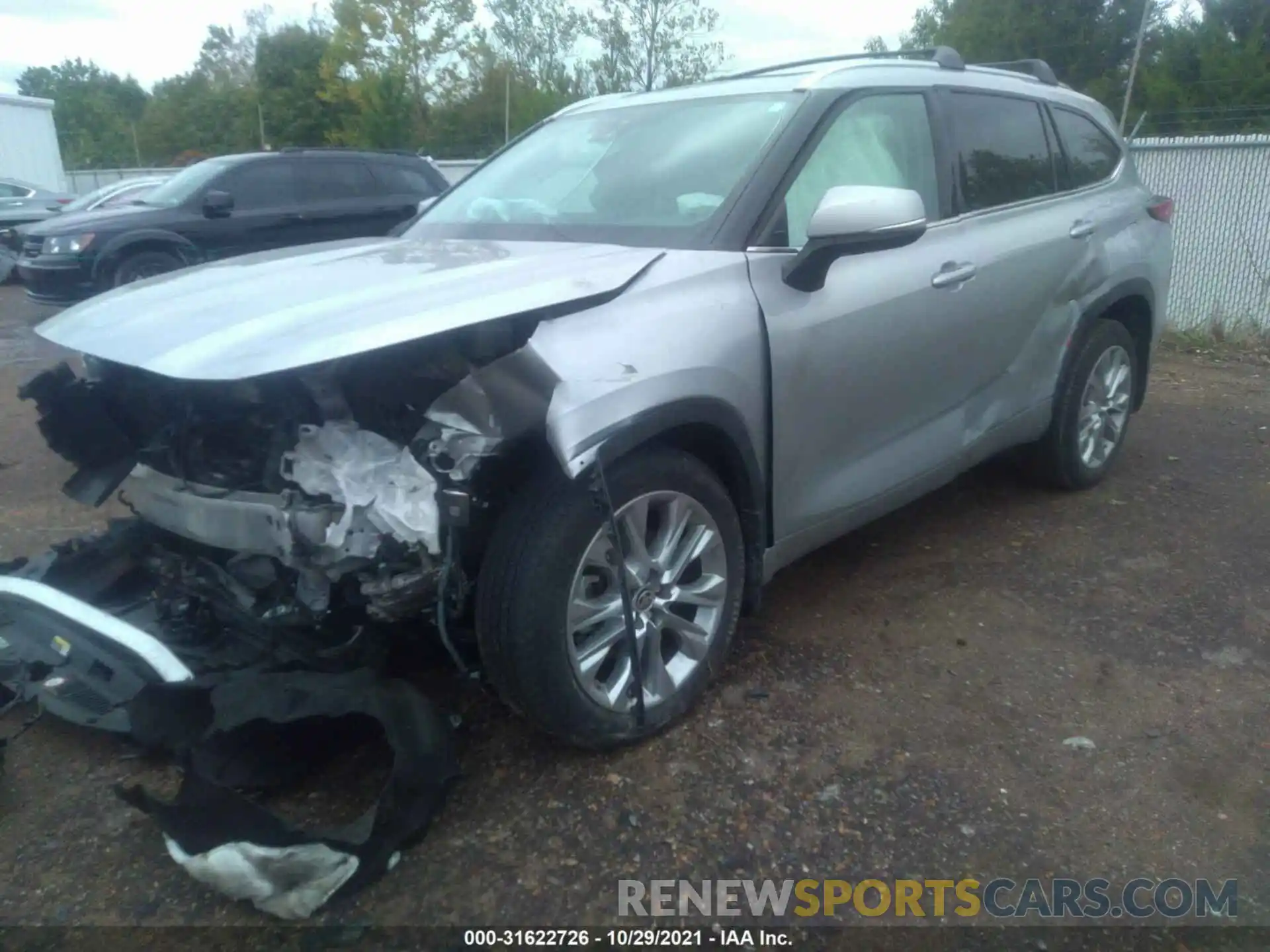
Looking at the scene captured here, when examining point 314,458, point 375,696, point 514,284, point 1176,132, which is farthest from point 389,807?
point 1176,132

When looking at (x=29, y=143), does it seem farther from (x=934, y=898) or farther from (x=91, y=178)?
(x=934, y=898)

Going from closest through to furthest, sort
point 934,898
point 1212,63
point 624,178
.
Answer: point 934,898 < point 624,178 < point 1212,63

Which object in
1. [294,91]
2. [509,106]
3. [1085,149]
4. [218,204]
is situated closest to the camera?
[1085,149]

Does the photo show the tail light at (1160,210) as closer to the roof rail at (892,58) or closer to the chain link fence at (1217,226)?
the roof rail at (892,58)

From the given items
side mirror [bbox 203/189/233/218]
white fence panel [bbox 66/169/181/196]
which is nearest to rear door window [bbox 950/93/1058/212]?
side mirror [bbox 203/189/233/218]

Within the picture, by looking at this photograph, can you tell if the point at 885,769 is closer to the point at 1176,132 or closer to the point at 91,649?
the point at 91,649

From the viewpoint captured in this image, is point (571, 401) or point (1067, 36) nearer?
point (571, 401)

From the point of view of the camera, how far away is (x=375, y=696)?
8.33 ft

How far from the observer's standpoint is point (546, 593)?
8.31 feet

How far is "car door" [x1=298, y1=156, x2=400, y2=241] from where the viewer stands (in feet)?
34.1

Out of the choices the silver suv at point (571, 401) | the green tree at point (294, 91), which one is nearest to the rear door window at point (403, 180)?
the silver suv at point (571, 401)

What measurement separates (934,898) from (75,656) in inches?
92.4

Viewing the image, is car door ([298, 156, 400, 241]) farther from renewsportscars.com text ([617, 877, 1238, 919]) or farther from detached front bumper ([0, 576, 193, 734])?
renewsportscars.com text ([617, 877, 1238, 919])


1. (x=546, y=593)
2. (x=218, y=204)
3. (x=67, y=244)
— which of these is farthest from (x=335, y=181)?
(x=546, y=593)
